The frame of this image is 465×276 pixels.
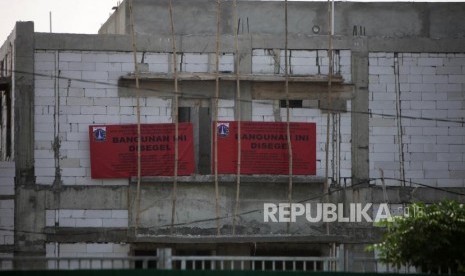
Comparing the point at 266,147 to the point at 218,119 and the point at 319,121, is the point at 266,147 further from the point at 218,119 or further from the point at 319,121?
the point at 319,121

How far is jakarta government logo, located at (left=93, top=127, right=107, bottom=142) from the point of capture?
1088 inches

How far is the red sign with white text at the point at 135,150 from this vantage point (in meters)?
27.7

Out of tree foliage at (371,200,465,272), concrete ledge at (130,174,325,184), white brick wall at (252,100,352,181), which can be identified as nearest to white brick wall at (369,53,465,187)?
white brick wall at (252,100,352,181)

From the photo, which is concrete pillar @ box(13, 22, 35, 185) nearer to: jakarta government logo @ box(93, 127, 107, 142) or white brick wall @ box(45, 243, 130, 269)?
jakarta government logo @ box(93, 127, 107, 142)

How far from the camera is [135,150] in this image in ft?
91.1

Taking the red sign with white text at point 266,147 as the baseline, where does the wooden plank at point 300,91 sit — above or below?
above

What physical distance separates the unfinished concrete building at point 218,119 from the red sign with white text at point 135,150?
0.17m

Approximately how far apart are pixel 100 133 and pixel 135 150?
82cm

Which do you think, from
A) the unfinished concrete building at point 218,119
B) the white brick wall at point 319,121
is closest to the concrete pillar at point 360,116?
the unfinished concrete building at point 218,119

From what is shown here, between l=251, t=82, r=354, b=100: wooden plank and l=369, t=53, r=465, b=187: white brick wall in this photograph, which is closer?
l=251, t=82, r=354, b=100: wooden plank

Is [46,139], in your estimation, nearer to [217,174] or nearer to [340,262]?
[217,174]

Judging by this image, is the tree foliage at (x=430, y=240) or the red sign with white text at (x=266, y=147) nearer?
the tree foliage at (x=430, y=240)

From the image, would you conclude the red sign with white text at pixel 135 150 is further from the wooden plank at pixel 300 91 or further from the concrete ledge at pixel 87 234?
the wooden plank at pixel 300 91

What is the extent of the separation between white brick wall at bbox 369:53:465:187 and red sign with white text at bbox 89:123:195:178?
13.4 ft
